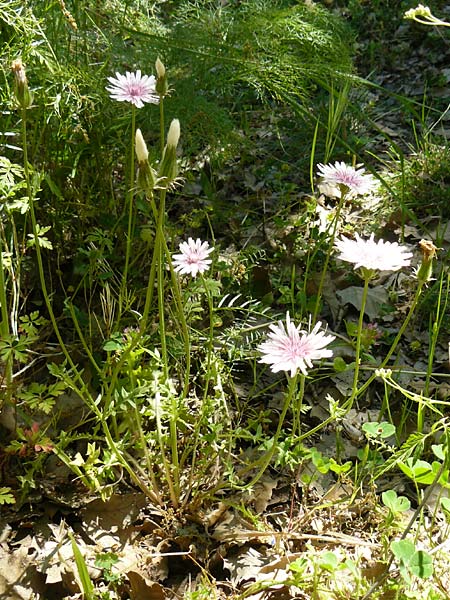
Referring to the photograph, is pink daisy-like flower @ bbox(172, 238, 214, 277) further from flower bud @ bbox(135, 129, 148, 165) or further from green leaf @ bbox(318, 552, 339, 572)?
green leaf @ bbox(318, 552, 339, 572)

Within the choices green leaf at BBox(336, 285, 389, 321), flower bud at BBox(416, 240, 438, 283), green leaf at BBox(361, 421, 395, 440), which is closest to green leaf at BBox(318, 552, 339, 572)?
green leaf at BBox(361, 421, 395, 440)

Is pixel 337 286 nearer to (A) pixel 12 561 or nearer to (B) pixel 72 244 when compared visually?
(B) pixel 72 244

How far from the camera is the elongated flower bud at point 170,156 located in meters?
1.05

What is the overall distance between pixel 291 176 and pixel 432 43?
1304mm

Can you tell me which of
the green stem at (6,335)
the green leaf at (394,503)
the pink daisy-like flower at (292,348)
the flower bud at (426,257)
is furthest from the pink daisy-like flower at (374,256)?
the green stem at (6,335)

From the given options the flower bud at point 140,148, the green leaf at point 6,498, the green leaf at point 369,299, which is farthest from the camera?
the green leaf at point 369,299

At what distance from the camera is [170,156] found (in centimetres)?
107

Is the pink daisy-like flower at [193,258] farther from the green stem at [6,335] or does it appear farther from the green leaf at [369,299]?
the green leaf at [369,299]

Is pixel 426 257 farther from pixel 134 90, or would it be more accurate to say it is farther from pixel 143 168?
pixel 134 90

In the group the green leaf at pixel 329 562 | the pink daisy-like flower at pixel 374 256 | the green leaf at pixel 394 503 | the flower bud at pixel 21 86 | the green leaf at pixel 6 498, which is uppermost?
the flower bud at pixel 21 86

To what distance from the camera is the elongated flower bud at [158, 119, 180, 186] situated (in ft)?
3.44

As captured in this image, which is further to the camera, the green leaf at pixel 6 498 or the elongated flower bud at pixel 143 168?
the green leaf at pixel 6 498

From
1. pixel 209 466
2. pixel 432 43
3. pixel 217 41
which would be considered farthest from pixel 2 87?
pixel 432 43

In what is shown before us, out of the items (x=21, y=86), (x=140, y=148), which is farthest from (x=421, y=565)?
(x=21, y=86)
